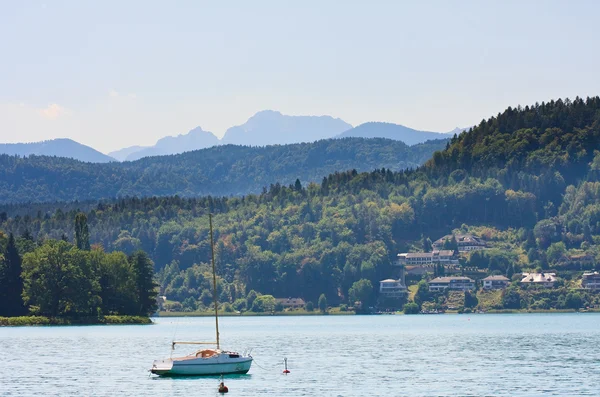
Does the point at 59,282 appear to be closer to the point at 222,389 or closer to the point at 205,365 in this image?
the point at 205,365

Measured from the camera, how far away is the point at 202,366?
98750mm

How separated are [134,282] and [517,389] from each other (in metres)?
121

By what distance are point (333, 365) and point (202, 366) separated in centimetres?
1444

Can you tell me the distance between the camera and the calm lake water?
88.8 metres

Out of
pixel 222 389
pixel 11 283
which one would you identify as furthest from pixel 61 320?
pixel 222 389

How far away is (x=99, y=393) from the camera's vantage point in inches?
3452

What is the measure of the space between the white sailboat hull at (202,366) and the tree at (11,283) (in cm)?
9409

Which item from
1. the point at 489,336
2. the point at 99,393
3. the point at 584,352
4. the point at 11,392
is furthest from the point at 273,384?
the point at 489,336

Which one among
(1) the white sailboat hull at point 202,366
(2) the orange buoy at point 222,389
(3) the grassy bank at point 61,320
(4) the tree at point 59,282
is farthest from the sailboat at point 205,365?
(3) the grassy bank at point 61,320

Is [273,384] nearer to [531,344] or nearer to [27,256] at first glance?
[531,344]

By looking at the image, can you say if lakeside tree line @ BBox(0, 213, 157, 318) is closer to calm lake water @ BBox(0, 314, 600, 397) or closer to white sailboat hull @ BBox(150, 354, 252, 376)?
calm lake water @ BBox(0, 314, 600, 397)

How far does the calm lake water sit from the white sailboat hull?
87 cm

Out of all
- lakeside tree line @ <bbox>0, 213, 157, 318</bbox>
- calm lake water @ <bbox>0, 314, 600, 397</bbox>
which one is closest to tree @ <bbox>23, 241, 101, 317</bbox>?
lakeside tree line @ <bbox>0, 213, 157, 318</bbox>

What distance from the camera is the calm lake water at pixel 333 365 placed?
88.8 m
